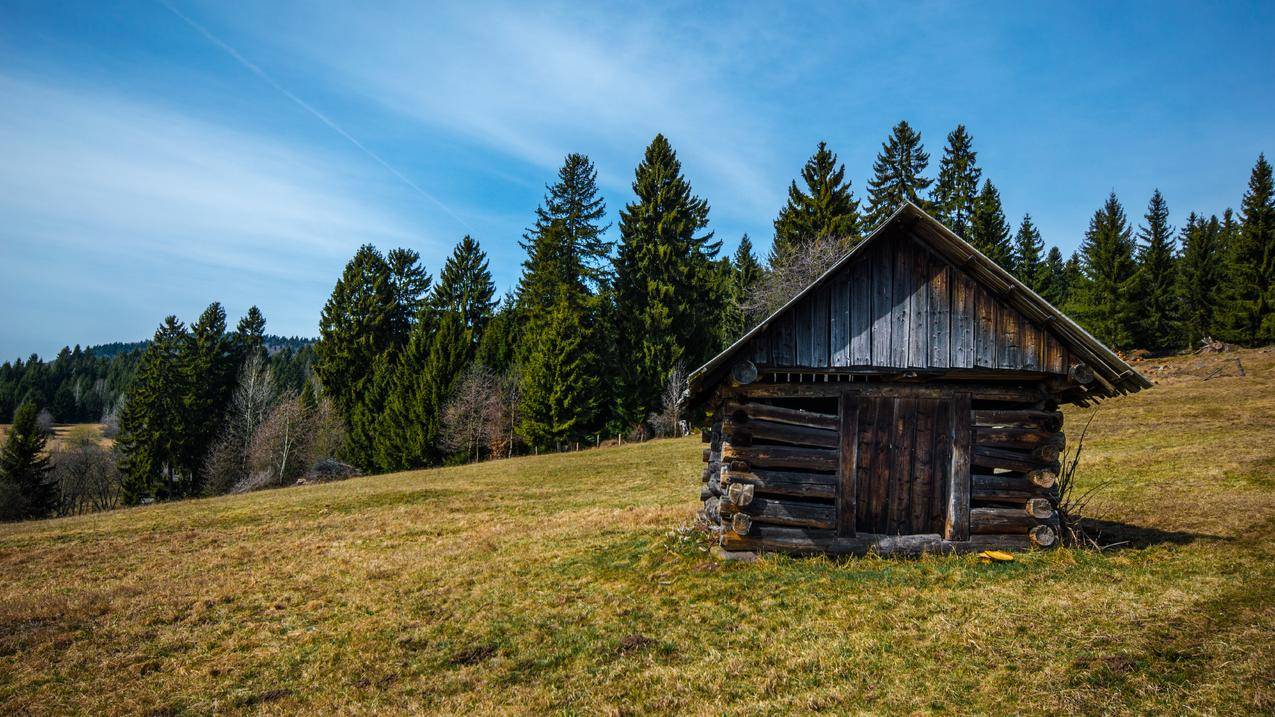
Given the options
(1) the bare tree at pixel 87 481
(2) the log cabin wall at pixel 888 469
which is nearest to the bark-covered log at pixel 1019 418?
(2) the log cabin wall at pixel 888 469

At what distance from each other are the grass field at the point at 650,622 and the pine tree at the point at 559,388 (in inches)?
1064

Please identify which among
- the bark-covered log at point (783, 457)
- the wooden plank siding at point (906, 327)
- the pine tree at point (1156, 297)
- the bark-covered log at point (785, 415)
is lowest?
the bark-covered log at point (783, 457)


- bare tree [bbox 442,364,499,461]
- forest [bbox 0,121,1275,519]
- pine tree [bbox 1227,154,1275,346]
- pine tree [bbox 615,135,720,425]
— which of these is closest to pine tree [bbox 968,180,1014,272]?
forest [bbox 0,121,1275,519]

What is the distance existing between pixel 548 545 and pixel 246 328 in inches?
2621

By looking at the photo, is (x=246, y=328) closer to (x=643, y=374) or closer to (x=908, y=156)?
(x=643, y=374)

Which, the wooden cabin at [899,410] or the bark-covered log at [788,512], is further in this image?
the bark-covered log at [788,512]

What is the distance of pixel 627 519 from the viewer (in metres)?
16.3

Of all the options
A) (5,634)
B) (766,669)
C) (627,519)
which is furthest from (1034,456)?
(5,634)

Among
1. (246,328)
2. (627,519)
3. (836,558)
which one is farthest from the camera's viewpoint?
(246,328)

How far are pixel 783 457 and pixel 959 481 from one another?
3.22m

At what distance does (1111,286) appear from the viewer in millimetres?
47938

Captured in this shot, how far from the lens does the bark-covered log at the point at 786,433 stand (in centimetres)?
1102

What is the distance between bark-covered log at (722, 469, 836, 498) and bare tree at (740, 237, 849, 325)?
28.8 meters

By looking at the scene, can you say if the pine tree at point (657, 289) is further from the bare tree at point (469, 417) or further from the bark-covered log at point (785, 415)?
the bark-covered log at point (785, 415)
